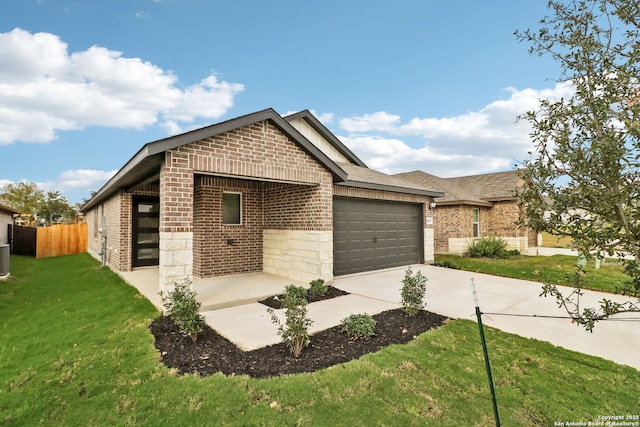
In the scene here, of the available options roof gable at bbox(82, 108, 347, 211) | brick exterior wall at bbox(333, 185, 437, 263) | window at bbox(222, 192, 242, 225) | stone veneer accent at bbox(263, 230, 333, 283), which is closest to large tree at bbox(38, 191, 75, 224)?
roof gable at bbox(82, 108, 347, 211)

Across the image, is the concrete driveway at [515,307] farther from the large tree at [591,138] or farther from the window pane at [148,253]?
the window pane at [148,253]

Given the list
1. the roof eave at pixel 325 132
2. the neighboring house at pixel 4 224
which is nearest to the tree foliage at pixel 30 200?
the neighboring house at pixel 4 224

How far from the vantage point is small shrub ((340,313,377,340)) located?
15.5 ft

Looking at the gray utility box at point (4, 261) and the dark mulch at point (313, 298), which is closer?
the dark mulch at point (313, 298)

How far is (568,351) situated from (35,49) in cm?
1628

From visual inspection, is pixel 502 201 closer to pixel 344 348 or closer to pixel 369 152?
pixel 369 152

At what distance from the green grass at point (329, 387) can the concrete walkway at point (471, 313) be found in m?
0.63

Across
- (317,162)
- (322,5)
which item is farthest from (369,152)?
(317,162)

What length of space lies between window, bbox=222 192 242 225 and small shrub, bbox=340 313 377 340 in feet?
19.4

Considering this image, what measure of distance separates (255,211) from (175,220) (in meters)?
4.34

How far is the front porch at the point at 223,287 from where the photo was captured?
6523 mm

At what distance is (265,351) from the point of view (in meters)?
4.26

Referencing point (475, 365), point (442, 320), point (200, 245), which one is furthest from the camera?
point (200, 245)

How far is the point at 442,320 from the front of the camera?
5594mm
